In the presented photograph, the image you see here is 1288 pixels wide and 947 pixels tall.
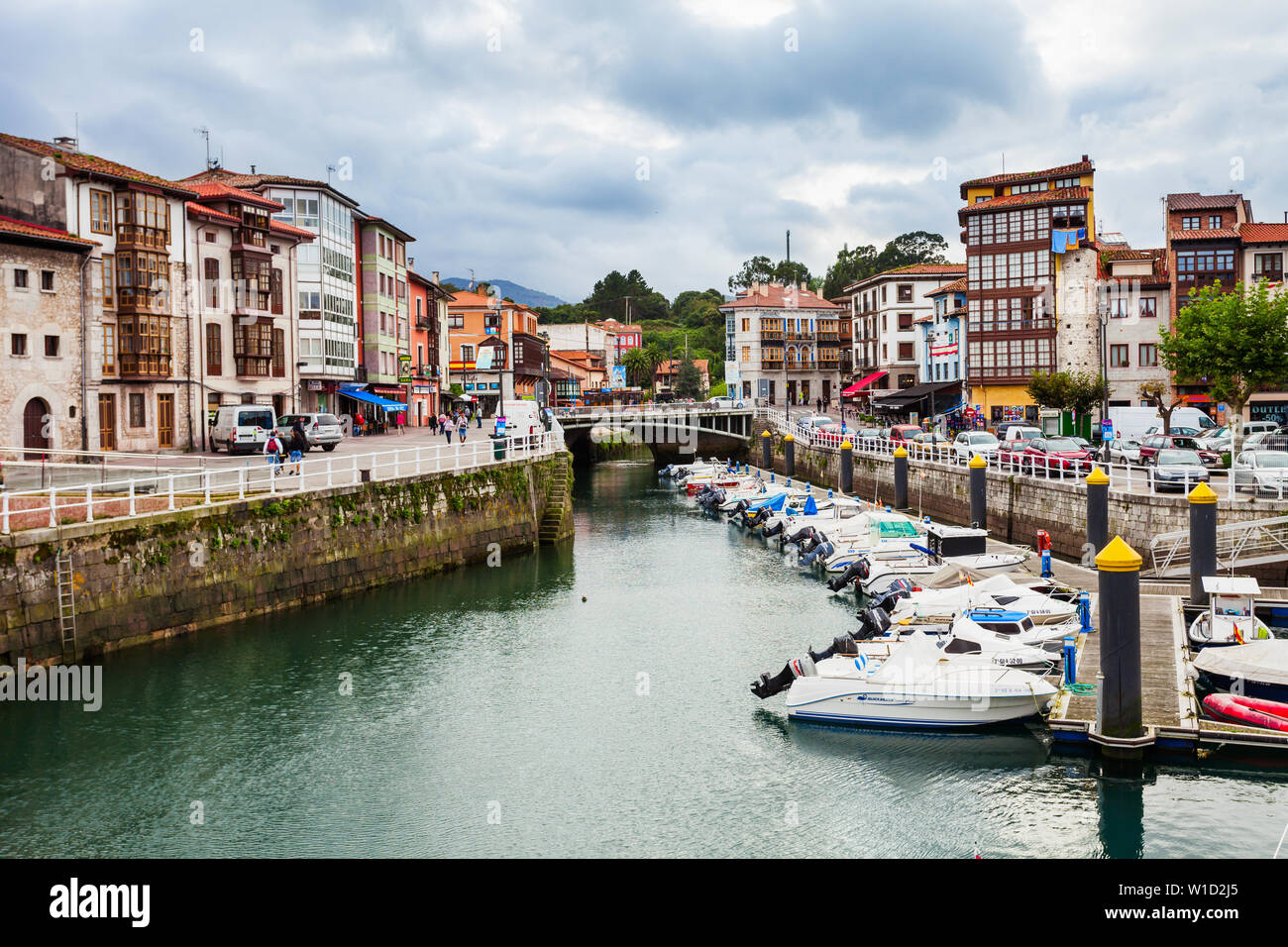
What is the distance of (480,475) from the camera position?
47.4 m

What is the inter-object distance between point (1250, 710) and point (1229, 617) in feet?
18.3

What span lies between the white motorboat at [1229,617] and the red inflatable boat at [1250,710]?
3.54 meters

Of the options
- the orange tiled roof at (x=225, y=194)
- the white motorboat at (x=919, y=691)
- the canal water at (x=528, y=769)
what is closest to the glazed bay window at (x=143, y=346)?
the orange tiled roof at (x=225, y=194)

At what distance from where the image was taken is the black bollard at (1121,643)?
19812 millimetres

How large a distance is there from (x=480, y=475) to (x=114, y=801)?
27.6m

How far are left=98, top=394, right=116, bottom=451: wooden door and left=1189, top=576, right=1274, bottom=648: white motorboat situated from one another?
43958mm

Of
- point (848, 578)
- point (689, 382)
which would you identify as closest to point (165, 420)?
point (848, 578)

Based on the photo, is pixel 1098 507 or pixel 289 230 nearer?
pixel 1098 507

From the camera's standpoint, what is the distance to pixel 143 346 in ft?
168

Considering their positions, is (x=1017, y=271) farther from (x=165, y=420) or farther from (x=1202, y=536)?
(x=165, y=420)

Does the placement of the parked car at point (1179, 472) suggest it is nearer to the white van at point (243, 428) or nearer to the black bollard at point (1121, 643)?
the black bollard at point (1121, 643)

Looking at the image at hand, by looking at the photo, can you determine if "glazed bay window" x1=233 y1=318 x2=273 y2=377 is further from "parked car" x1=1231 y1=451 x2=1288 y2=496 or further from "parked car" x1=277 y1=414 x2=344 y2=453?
"parked car" x1=1231 y1=451 x2=1288 y2=496
